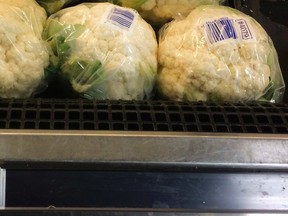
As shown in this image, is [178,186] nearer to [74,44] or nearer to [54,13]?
[74,44]

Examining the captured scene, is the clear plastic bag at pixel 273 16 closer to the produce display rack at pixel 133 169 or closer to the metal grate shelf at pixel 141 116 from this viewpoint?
the metal grate shelf at pixel 141 116

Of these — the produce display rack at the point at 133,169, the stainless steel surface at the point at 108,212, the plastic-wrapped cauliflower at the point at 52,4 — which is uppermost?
the produce display rack at the point at 133,169

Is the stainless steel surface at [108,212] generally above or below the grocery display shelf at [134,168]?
below

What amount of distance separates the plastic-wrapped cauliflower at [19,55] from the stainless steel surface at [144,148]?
11.2 inches

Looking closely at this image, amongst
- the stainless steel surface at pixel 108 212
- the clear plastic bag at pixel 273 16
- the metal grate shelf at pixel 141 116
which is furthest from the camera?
the clear plastic bag at pixel 273 16

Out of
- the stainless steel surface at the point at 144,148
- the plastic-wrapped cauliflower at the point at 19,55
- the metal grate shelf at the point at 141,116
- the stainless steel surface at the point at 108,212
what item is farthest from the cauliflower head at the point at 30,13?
the stainless steel surface at the point at 108,212

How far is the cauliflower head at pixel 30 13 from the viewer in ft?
4.16

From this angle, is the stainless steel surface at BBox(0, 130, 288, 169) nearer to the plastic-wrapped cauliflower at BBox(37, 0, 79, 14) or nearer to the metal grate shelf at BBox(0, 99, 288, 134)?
the metal grate shelf at BBox(0, 99, 288, 134)

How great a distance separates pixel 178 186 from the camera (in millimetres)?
954

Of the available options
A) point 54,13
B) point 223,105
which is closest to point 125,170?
point 223,105

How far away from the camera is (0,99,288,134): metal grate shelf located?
3.29 feet

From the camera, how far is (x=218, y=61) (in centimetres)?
129

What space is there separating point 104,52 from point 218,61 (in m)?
0.29

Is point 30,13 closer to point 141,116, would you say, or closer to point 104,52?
point 104,52
